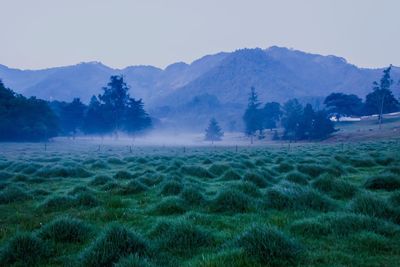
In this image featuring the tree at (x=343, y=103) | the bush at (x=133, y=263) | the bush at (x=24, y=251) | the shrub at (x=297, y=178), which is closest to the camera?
the bush at (x=133, y=263)

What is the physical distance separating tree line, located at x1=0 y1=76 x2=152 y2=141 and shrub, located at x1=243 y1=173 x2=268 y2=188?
6795 cm

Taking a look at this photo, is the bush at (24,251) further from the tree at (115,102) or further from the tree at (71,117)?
the tree at (115,102)

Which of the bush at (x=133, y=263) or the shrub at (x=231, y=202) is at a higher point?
the bush at (x=133, y=263)

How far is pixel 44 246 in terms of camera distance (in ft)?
22.1

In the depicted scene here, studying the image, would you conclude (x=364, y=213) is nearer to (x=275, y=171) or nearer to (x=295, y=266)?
(x=295, y=266)

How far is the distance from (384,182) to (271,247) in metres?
9.47

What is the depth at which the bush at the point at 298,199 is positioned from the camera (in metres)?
9.95

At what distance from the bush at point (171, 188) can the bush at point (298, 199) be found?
387cm

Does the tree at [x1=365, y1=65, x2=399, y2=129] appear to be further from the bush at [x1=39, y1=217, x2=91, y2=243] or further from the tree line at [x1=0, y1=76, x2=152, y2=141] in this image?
the bush at [x1=39, y1=217, x2=91, y2=243]

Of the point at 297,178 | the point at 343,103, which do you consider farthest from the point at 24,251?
the point at 343,103

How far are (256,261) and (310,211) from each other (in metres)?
4.42

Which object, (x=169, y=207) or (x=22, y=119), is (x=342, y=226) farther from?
(x=22, y=119)

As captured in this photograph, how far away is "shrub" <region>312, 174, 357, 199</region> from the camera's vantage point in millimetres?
11867

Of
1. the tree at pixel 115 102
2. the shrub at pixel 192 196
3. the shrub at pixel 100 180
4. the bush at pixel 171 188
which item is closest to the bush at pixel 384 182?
the shrub at pixel 192 196
